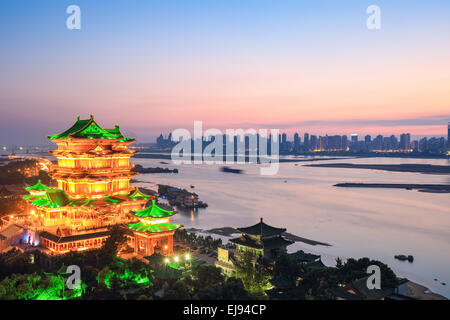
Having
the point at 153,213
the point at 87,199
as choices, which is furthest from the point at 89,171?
the point at 153,213

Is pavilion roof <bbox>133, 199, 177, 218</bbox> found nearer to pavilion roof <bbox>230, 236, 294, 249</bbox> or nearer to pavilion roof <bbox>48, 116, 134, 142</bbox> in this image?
pavilion roof <bbox>230, 236, 294, 249</bbox>

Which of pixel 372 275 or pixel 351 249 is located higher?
pixel 372 275

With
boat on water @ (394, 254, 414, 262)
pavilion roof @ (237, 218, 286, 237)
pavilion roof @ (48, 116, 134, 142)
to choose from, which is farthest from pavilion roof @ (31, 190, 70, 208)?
boat on water @ (394, 254, 414, 262)

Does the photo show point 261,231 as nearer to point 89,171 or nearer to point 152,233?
point 152,233

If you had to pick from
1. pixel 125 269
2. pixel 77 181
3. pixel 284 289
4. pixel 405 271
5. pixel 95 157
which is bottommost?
pixel 405 271
